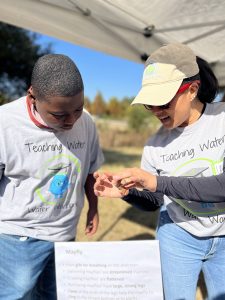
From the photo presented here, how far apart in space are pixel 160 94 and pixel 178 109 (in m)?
0.12

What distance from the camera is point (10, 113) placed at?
1.73m

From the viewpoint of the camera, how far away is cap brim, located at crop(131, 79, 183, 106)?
1.57 m

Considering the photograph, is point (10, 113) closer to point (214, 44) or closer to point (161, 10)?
point (161, 10)

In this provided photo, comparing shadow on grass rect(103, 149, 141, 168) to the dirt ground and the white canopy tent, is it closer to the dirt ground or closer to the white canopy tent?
the dirt ground

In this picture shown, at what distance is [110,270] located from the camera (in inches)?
64.8

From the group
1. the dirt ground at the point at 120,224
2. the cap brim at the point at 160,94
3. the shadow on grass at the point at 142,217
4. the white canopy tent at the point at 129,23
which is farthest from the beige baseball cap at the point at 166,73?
the shadow on grass at the point at 142,217

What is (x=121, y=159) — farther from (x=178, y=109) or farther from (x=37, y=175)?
(x=178, y=109)

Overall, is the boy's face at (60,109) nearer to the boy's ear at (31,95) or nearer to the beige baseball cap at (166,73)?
the boy's ear at (31,95)

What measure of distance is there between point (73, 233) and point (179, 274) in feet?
2.06

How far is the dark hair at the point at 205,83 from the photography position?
1.77 metres

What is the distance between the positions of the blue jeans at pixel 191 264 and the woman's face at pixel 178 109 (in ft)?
1.82

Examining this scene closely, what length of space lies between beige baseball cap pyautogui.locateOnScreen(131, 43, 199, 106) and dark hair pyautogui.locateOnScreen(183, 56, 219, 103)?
0.43 feet

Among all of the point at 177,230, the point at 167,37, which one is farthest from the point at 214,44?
the point at 177,230

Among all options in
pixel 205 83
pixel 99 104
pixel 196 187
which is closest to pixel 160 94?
pixel 205 83
